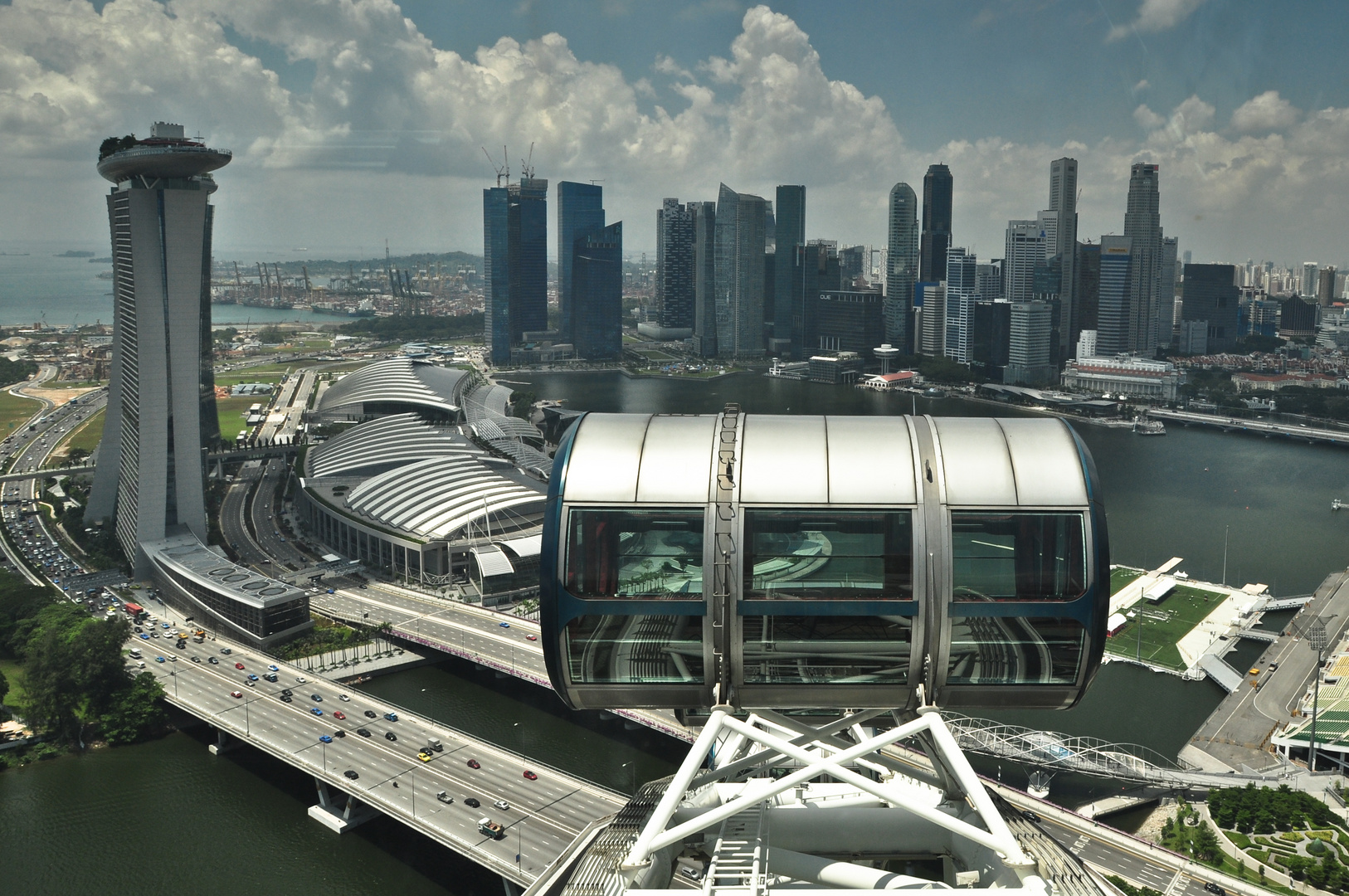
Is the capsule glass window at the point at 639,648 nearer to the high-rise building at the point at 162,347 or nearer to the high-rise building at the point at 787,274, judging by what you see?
the high-rise building at the point at 162,347

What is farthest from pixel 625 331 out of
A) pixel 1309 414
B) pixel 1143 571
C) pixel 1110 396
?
pixel 1143 571

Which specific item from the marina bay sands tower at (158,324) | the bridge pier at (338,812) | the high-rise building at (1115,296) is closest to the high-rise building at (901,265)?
the high-rise building at (1115,296)

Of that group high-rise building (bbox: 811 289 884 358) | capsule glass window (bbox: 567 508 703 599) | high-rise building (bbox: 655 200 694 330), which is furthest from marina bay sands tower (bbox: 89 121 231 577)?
high-rise building (bbox: 655 200 694 330)

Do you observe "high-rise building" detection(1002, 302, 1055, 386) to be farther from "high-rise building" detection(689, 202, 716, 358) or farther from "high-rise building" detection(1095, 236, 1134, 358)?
"high-rise building" detection(689, 202, 716, 358)

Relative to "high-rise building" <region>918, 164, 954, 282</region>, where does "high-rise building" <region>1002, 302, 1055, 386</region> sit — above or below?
below

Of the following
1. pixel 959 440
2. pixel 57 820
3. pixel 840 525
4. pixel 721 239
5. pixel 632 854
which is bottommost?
pixel 57 820

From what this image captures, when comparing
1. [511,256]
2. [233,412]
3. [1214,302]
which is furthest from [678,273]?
[233,412]

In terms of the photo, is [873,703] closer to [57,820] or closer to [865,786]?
[865,786]
